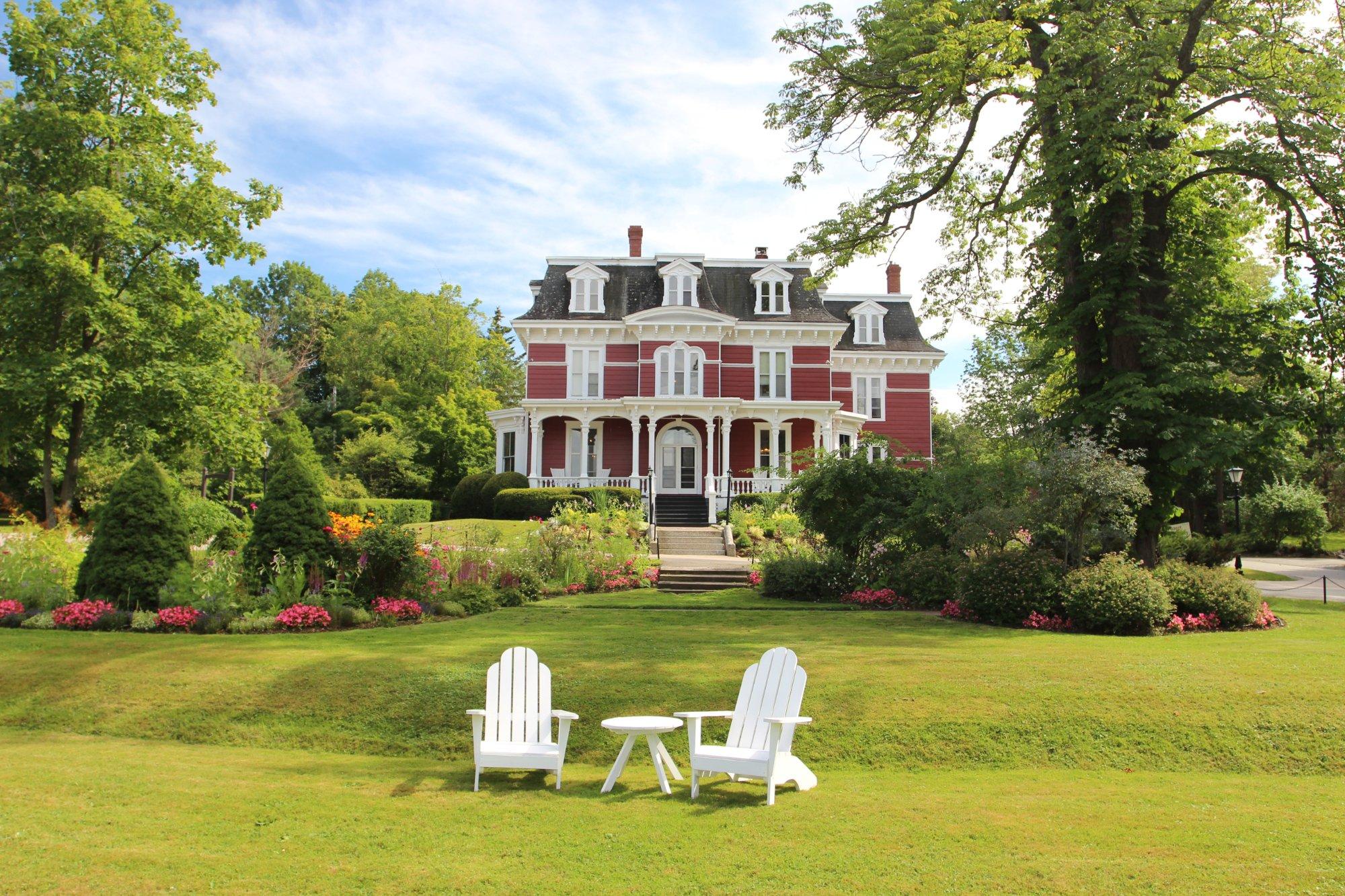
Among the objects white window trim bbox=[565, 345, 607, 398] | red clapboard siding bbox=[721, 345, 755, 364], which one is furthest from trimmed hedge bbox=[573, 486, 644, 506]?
red clapboard siding bbox=[721, 345, 755, 364]

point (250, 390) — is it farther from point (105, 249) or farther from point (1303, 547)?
point (1303, 547)

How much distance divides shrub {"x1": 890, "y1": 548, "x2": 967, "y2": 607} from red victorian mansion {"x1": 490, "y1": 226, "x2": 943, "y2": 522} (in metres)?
18.2

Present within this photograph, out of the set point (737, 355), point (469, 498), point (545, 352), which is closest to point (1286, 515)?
point (737, 355)

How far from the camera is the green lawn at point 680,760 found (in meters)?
5.70

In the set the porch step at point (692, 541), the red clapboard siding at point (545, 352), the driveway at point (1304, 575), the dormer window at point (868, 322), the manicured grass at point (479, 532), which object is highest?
the dormer window at point (868, 322)

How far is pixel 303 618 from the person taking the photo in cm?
1349

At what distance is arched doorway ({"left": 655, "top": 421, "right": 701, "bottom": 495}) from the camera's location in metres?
39.0

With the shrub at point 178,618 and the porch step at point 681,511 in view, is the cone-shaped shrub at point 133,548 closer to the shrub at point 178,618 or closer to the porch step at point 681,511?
the shrub at point 178,618

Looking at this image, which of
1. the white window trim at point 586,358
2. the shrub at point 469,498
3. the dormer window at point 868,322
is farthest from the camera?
the dormer window at point 868,322

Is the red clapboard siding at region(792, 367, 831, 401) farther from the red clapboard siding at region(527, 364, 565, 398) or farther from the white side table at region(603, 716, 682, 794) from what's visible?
the white side table at region(603, 716, 682, 794)

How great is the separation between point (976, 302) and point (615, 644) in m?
16.2

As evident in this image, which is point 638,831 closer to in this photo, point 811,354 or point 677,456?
point 677,456

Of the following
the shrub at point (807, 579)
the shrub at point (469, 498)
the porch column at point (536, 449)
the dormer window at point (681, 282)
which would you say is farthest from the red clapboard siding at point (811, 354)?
the shrub at point (807, 579)

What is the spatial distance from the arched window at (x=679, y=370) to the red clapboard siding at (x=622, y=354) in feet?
4.60
